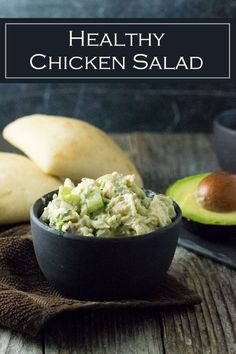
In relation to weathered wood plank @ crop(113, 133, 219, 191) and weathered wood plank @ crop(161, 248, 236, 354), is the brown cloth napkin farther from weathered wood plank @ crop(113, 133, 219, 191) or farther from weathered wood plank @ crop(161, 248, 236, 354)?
weathered wood plank @ crop(113, 133, 219, 191)

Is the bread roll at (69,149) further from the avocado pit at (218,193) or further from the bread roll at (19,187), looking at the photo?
the avocado pit at (218,193)

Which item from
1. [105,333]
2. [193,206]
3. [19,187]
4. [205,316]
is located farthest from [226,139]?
[105,333]

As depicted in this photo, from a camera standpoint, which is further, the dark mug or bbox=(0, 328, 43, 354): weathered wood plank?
the dark mug

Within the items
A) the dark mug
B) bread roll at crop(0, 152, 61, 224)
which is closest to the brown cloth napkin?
bread roll at crop(0, 152, 61, 224)

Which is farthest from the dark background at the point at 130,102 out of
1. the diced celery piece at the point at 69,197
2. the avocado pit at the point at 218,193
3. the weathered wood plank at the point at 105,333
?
the weathered wood plank at the point at 105,333

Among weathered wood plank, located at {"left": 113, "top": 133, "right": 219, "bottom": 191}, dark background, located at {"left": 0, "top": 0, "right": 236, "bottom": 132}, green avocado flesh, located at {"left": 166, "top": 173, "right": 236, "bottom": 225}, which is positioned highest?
dark background, located at {"left": 0, "top": 0, "right": 236, "bottom": 132}

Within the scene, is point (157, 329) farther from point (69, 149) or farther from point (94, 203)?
point (69, 149)

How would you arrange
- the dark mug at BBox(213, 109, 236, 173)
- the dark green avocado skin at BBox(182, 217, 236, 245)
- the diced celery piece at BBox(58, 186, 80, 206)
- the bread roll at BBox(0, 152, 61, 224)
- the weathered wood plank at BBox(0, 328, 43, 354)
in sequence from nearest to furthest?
the weathered wood plank at BBox(0, 328, 43, 354)
the diced celery piece at BBox(58, 186, 80, 206)
the dark green avocado skin at BBox(182, 217, 236, 245)
the bread roll at BBox(0, 152, 61, 224)
the dark mug at BBox(213, 109, 236, 173)
